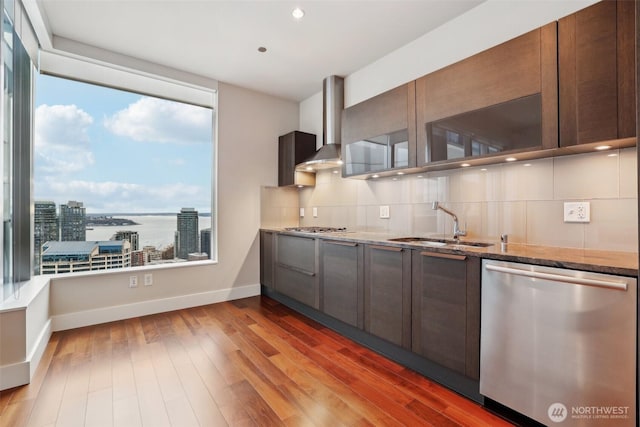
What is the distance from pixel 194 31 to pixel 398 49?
1.87 metres

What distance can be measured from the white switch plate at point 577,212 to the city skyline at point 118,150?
3.51 m

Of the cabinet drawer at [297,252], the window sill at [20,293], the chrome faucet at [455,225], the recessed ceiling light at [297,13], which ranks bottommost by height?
the window sill at [20,293]

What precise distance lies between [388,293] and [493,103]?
145cm

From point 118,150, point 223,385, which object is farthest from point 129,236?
point 223,385

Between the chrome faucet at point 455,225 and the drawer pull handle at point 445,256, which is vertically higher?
the chrome faucet at point 455,225

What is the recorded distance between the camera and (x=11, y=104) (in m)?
2.30

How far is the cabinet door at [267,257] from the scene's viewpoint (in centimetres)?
377

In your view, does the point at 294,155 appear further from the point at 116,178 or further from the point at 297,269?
the point at 116,178

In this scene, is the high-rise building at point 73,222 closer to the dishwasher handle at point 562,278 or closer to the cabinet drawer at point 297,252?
the cabinet drawer at point 297,252

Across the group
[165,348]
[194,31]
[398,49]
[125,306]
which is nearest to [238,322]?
[165,348]

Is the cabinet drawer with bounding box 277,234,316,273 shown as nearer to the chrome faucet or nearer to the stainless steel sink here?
the stainless steel sink

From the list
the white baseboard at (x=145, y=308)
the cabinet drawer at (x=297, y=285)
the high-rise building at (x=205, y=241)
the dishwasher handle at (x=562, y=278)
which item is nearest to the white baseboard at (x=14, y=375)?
the white baseboard at (x=145, y=308)

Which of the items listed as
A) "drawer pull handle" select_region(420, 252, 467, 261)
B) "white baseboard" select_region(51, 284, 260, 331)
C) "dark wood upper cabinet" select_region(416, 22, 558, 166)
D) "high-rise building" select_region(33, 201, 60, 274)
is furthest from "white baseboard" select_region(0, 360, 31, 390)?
"dark wood upper cabinet" select_region(416, 22, 558, 166)

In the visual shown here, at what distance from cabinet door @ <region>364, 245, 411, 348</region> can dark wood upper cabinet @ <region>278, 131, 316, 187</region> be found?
1832mm
